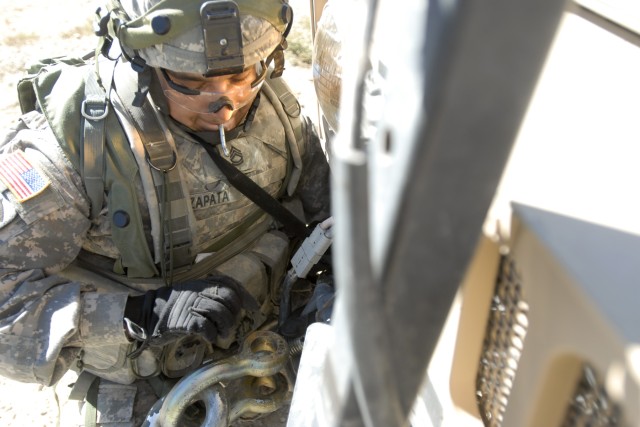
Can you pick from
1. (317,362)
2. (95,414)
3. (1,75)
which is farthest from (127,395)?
(1,75)

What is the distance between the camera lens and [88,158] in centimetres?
188

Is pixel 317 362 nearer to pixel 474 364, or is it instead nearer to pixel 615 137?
pixel 474 364

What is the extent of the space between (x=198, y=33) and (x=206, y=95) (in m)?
Answer: 0.22

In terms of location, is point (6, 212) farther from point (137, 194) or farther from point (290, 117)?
point (290, 117)

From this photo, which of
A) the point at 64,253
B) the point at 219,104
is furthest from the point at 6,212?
the point at 219,104

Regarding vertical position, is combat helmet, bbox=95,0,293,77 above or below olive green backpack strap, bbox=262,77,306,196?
above

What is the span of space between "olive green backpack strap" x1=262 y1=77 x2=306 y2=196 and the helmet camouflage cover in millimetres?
394

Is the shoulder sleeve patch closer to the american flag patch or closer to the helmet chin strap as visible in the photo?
the american flag patch

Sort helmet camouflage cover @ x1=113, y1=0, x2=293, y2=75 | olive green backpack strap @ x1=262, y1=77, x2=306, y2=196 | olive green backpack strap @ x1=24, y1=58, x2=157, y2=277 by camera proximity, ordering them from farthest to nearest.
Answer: olive green backpack strap @ x1=262, y1=77, x2=306, y2=196
olive green backpack strap @ x1=24, y1=58, x2=157, y2=277
helmet camouflage cover @ x1=113, y1=0, x2=293, y2=75

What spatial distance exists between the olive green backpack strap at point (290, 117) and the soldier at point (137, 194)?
0.02 metres

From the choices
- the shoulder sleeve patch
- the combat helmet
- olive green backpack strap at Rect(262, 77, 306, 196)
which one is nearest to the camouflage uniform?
the shoulder sleeve patch

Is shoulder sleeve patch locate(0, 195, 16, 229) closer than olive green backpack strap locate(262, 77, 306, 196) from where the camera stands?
Yes

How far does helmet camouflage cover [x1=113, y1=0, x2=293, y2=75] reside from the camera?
1.79 m

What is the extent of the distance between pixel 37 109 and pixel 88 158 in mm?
477
